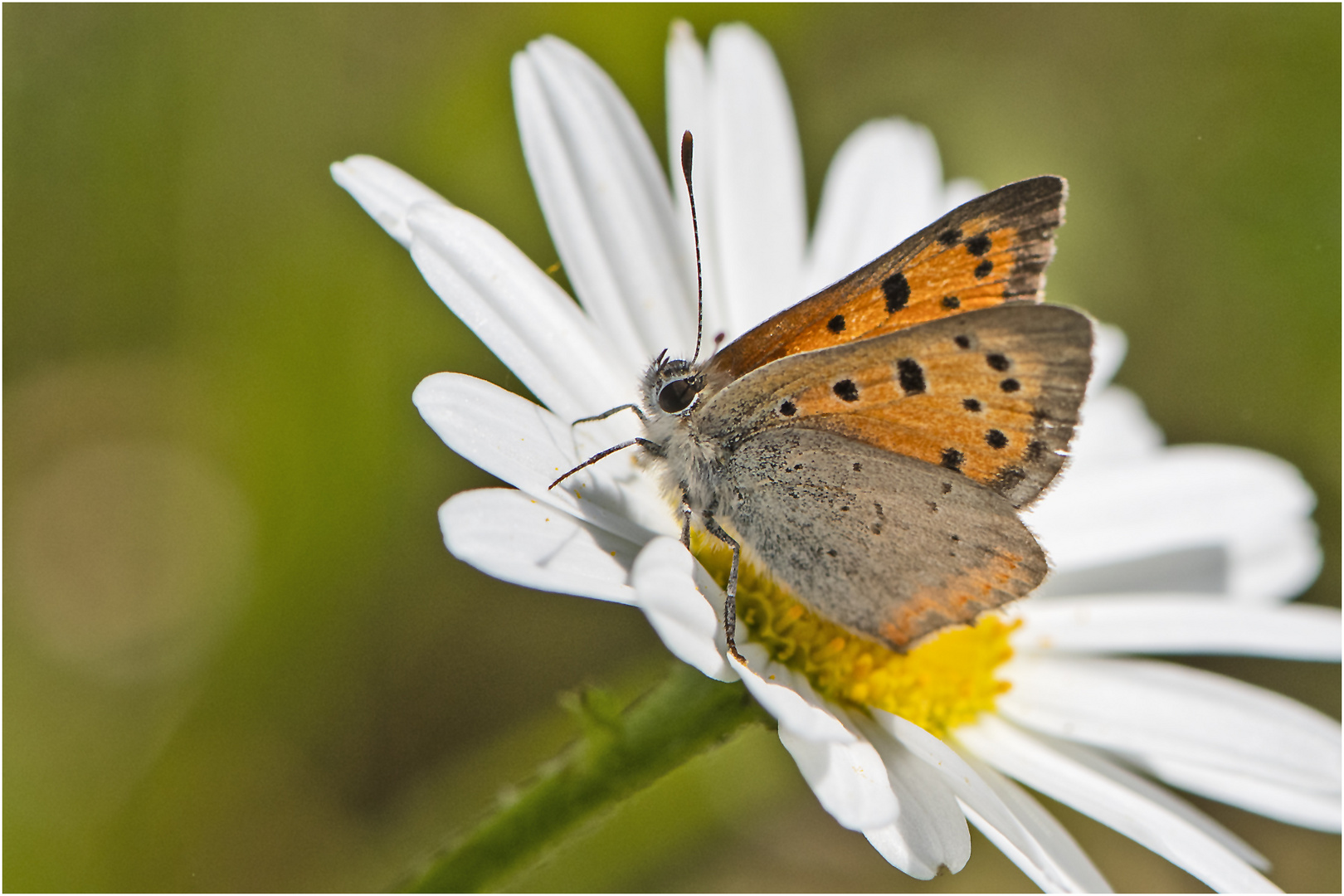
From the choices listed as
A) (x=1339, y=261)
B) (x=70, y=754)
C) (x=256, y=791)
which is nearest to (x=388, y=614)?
(x=256, y=791)

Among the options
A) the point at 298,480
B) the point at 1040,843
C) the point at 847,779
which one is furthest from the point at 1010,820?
the point at 298,480

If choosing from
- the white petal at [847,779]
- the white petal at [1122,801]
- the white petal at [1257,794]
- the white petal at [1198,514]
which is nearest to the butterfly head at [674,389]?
the white petal at [847,779]

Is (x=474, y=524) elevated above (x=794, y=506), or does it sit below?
above

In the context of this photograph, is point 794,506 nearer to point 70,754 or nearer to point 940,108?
point 70,754

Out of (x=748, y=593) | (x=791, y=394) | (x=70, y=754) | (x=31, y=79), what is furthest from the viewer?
(x=31, y=79)

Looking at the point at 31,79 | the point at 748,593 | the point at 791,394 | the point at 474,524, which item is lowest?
the point at 748,593

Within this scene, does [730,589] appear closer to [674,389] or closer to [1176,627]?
[674,389]
